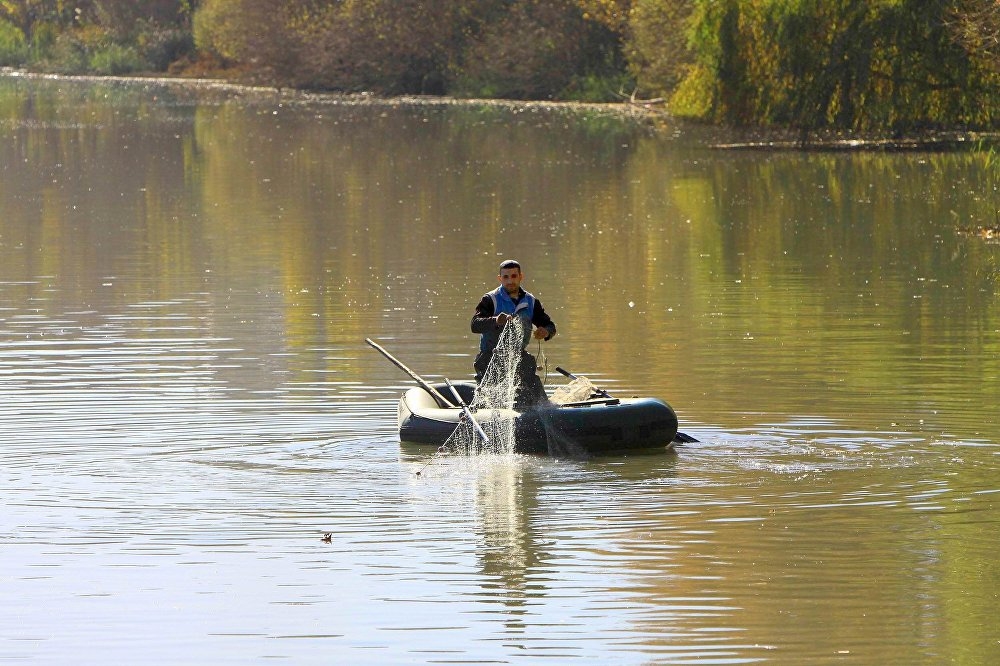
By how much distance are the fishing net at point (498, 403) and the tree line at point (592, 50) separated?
18.4 metres

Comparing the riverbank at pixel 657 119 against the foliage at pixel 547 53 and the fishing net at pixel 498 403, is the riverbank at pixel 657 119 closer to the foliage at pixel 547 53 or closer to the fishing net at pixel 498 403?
the foliage at pixel 547 53

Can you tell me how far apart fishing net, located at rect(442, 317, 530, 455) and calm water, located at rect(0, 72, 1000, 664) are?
208 millimetres

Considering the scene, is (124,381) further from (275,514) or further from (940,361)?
(940,361)

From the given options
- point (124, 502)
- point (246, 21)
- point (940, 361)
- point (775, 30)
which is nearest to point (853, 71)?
point (775, 30)

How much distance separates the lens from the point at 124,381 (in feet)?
53.7

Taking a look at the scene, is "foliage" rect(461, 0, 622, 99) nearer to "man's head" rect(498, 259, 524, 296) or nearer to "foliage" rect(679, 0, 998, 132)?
"foliage" rect(679, 0, 998, 132)

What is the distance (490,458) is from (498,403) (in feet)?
1.96

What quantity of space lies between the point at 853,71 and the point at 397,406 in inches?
1181

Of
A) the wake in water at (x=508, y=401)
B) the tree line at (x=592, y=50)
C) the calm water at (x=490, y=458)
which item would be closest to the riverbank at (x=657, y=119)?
the tree line at (x=592, y=50)

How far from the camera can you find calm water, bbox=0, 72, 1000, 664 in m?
9.34

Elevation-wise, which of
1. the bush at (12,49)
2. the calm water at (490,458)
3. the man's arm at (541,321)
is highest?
the bush at (12,49)

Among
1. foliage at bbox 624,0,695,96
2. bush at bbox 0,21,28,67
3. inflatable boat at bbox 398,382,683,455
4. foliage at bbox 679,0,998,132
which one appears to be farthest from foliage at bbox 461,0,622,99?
inflatable boat at bbox 398,382,683,455

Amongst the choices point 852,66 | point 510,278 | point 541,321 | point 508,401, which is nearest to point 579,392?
point 508,401

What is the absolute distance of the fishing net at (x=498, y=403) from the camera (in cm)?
1343
